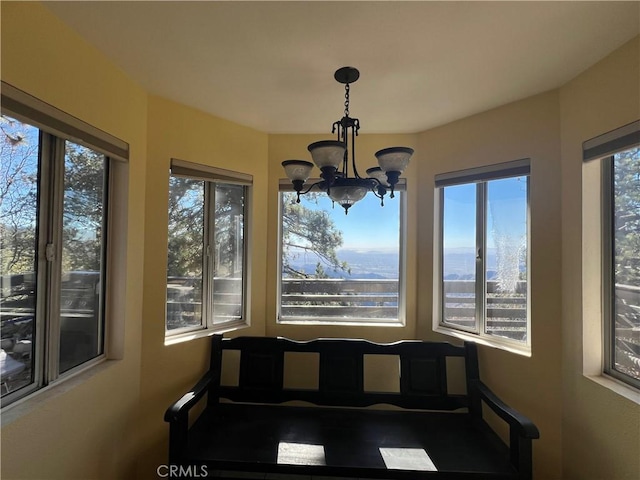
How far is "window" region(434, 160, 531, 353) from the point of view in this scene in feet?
6.86

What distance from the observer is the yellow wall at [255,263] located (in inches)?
53.3

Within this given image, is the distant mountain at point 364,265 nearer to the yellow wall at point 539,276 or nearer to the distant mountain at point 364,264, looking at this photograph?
the distant mountain at point 364,264

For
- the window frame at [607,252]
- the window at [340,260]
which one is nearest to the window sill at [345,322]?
the window at [340,260]

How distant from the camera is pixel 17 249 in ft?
4.26

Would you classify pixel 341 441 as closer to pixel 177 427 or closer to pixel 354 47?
pixel 177 427

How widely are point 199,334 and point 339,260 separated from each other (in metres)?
1.23

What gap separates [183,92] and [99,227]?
95cm

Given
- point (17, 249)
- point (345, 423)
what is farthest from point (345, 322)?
point (17, 249)

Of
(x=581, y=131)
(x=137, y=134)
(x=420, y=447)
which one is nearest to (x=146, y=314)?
(x=137, y=134)

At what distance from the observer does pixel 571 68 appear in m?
1.67

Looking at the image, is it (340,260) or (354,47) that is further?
(340,260)

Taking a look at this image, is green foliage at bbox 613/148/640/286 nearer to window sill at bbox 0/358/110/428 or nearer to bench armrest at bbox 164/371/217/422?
bench armrest at bbox 164/371/217/422

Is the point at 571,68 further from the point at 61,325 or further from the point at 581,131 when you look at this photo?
the point at 61,325

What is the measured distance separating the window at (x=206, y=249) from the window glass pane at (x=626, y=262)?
2.29m
